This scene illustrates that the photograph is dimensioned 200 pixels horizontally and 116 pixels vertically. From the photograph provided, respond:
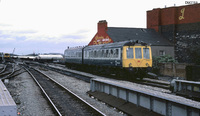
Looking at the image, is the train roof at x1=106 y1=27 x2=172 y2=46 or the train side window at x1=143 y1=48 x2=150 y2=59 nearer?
the train side window at x1=143 y1=48 x2=150 y2=59

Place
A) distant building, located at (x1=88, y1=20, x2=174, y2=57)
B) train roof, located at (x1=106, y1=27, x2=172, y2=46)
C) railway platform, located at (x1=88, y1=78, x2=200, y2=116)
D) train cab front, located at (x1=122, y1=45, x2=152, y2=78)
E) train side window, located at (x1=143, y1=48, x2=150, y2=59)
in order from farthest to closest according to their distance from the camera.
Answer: train roof, located at (x1=106, y1=27, x2=172, y2=46)
distant building, located at (x1=88, y1=20, x2=174, y2=57)
train side window, located at (x1=143, y1=48, x2=150, y2=59)
train cab front, located at (x1=122, y1=45, x2=152, y2=78)
railway platform, located at (x1=88, y1=78, x2=200, y2=116)

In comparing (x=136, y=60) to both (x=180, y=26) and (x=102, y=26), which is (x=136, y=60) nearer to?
(x=102, y=26)

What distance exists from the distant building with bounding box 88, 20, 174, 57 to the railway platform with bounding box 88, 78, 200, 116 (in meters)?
27.3

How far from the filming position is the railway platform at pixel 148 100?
6.37 meters

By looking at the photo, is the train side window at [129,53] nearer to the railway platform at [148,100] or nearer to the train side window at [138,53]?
the train side window at [138,53]

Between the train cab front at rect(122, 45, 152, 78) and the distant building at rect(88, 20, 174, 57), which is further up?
the distant building at rect(88, 20, 174, 57)

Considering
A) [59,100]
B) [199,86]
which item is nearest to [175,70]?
[199,86]

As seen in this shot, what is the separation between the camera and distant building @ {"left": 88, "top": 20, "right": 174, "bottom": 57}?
39062 mm

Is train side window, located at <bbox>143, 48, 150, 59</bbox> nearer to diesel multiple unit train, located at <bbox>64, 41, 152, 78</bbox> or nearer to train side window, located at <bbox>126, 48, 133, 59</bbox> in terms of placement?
diesel multiple unit train, located at <bbox>64, 41, 152, 78</bbox>

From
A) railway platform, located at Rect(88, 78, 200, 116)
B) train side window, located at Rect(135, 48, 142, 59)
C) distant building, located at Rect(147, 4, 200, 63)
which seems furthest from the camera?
distant building, located at Rect(147, 4, 200, 63)

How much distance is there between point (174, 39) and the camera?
135 ft

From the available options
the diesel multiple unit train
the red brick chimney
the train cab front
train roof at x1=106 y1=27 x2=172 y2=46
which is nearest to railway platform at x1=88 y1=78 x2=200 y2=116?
the train cab front

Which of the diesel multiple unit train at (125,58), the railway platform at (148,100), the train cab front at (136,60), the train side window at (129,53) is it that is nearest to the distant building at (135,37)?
the diesel multiple unit train at (125,58)

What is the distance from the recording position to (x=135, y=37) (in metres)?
→ 40.9
